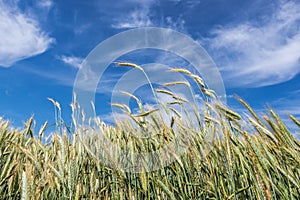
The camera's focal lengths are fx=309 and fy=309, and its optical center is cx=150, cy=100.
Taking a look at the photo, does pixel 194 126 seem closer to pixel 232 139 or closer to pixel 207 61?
pixel 232 139

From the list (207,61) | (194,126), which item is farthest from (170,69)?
(194,126)

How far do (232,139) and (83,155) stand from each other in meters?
1.16

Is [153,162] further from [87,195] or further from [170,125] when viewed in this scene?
[87,195]

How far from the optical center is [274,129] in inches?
76.2

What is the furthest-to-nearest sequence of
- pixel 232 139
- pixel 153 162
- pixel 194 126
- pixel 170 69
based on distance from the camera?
→ 1. pixel 170 69
2. pixel 153 162
3. pixel 194 126
4. pixel 232 139

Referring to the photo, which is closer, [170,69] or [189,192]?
[189,192]

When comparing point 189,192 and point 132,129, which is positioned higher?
point 132,129

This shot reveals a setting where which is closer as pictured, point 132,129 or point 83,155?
point 83,155

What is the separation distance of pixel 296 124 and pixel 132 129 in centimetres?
137

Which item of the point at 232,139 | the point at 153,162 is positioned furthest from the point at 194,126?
the point at 153,162

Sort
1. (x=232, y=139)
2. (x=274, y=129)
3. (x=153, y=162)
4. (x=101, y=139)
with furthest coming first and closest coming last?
(x=101, y=139) < (x=153, y=162) < (x=232, y=139) < (x=274, y=129)

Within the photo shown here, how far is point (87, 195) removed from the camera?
229 centimetres

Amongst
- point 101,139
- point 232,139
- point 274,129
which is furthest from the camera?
point 101,139

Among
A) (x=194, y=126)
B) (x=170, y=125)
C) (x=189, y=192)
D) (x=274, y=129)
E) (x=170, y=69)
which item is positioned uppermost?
(x=170, y=69)
